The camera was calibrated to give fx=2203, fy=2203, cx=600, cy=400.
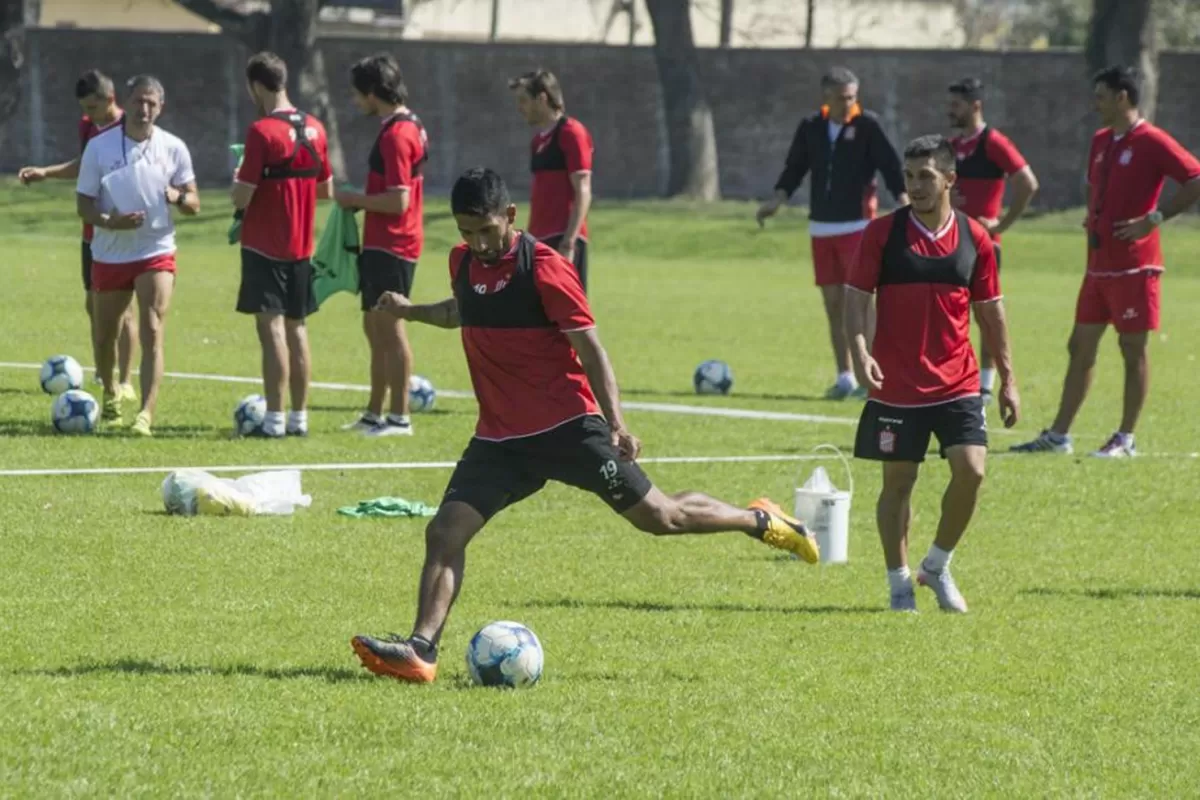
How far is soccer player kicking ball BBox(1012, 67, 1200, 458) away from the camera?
47.7ft

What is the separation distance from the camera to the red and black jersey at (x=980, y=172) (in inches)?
659

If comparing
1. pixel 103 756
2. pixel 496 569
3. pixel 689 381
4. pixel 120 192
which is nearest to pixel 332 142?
pixel 689 381

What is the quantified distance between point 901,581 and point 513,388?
2373mm

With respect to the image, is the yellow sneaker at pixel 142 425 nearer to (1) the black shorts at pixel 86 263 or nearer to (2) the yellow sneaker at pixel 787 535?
(1) the black shorts at pixel 86 263

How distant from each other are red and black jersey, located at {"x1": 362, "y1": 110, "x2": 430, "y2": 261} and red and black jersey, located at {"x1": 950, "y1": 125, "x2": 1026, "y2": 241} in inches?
171

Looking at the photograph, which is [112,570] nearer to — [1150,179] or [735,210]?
[1150,179]

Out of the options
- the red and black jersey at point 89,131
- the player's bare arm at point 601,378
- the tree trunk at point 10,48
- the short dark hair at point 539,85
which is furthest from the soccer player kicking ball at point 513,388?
the tree trunk at point 10,48

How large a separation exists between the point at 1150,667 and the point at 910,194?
7.54 ft

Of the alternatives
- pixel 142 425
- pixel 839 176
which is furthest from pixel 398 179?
pixel 839 176

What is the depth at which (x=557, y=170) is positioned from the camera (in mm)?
16406

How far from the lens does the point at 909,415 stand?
9.68 m

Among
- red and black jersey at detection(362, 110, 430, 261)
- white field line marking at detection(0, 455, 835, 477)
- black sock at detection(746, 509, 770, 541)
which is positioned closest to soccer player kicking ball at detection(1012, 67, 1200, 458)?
white field line marking at detection(0, 455, 835, 477)

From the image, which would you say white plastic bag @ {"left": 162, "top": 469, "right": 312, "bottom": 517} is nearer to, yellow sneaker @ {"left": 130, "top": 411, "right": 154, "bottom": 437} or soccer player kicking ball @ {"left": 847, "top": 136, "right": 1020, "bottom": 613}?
yellow sneaker @ {"left": 130, "top": 411, "right": 154, "bottom": 437}

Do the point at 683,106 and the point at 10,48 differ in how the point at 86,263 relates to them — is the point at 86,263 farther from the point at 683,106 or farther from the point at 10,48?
the point at 683,106
